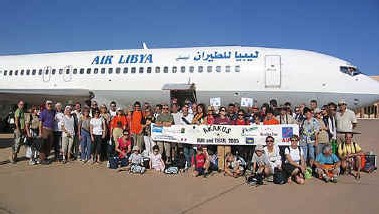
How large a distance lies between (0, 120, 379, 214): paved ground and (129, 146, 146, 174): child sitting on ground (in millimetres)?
323

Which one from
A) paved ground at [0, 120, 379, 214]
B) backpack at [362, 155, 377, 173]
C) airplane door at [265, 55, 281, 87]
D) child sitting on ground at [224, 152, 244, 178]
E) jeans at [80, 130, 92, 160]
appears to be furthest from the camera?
airplane door at [265, 55, 281, 87]

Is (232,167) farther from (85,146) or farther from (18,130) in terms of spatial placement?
(18,130)

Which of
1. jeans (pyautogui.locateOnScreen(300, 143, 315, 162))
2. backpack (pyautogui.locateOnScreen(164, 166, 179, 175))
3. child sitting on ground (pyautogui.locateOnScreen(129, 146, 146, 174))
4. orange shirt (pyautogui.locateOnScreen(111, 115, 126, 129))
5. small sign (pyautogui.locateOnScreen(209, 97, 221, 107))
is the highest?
small sign (pyautogui.locateOnScreen(209, 97, 221, 107))

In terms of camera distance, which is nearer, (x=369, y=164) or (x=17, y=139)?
(x=369, y=164)

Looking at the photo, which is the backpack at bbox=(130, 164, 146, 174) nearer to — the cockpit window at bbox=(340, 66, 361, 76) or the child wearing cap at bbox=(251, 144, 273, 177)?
the child wearing cap at bbox=(251, 144, 273, 177)

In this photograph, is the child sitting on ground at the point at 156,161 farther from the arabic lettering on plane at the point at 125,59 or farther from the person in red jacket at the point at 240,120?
the arabic lettering on plane at the point at 125,59

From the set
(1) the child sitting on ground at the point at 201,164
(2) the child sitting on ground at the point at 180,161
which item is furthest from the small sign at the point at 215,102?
(1) the child sitting on ground at the point at 201,164

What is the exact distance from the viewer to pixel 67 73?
17.9 meters

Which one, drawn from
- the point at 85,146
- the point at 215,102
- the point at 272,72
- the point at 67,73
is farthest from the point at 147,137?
the point at 67,73

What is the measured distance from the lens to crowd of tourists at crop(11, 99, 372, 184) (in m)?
8.45

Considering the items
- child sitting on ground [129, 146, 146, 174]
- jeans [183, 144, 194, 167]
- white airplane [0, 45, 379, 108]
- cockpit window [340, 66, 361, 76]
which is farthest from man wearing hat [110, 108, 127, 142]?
cockpit window [340, 66, 361, 76]

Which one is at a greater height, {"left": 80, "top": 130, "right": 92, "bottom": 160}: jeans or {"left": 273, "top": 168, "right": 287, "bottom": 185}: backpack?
{"left": 80, "top": 130, "right": 92, "bottom": 160}: jeans

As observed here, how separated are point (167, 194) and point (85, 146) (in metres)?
5.12

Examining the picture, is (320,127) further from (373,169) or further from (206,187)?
(206,187)
